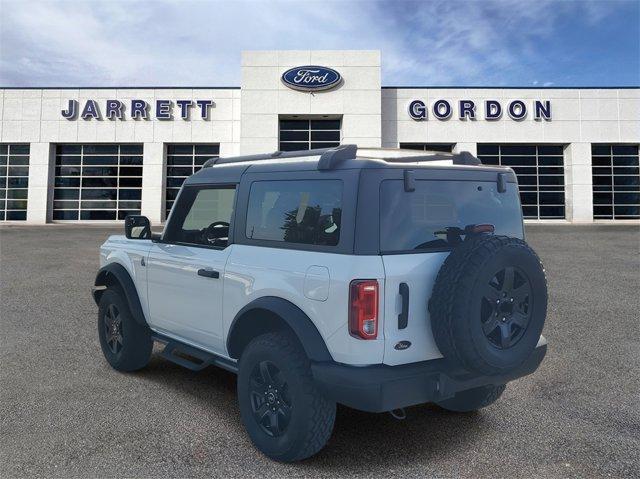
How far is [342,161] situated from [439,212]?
0.70 meters

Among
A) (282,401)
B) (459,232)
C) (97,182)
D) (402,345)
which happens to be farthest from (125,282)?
(97,182)

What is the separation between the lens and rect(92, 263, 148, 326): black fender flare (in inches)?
178

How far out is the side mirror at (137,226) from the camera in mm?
4430

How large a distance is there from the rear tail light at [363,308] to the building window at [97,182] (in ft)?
85.3

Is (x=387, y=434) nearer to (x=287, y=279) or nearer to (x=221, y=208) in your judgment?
(x=287, y=279)

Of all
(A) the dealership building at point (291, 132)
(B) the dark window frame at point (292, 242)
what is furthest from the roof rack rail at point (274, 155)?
(A) the dealership building at point (291, 132)

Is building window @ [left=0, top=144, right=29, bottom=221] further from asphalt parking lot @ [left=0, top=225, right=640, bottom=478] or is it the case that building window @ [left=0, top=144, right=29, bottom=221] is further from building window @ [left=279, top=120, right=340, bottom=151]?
asphalt parking lot @ [left=0, top=225, right=640, bottom=478]

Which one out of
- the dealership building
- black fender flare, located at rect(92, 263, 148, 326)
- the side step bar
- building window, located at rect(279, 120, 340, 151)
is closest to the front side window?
black fender flare, located at rect(92, 263, 148, 326)

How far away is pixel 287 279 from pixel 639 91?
30.1 meters

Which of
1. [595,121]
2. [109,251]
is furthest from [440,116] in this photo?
[109,251]

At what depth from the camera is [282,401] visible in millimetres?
3039

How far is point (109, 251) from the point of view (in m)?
Answer: 4.96

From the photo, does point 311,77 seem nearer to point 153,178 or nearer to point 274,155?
point 153,178

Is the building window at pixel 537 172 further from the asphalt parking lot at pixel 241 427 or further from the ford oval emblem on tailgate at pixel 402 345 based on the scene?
the ford oval emblem on tailgate at pixel 402 345
